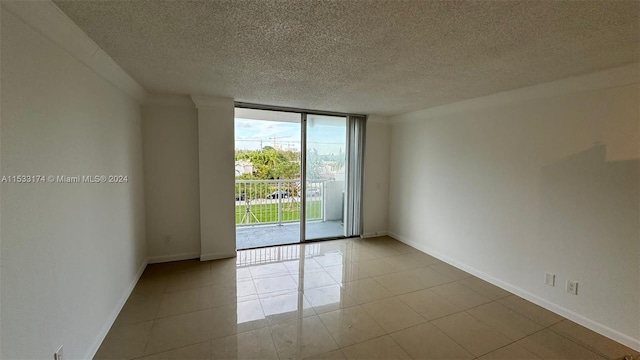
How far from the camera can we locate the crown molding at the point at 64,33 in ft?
4.08

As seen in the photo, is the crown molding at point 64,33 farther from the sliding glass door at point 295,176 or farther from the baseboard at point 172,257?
the baseboard at point 172,257

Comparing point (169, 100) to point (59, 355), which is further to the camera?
point (169, 100)

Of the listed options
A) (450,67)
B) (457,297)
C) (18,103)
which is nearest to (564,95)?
(450,67)

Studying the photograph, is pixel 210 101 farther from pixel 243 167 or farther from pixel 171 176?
pixel 243 167

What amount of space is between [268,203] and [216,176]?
2127 mm

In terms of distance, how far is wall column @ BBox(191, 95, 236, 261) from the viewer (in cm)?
358

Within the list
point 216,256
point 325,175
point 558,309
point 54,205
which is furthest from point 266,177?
point 558,309

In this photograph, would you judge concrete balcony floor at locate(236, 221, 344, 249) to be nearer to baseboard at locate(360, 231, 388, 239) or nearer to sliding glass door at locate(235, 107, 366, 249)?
sliding glass door at locate(235, 107, 366, 249)

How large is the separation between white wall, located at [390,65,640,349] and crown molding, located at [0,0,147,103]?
12.5 ft

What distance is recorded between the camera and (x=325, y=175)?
15.6 feet

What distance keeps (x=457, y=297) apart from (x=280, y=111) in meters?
3.38

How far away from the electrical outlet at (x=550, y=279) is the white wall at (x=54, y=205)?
392 cm

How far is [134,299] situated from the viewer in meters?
2.67

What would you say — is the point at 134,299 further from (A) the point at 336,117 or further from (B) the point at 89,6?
(A) the point at 336,117
